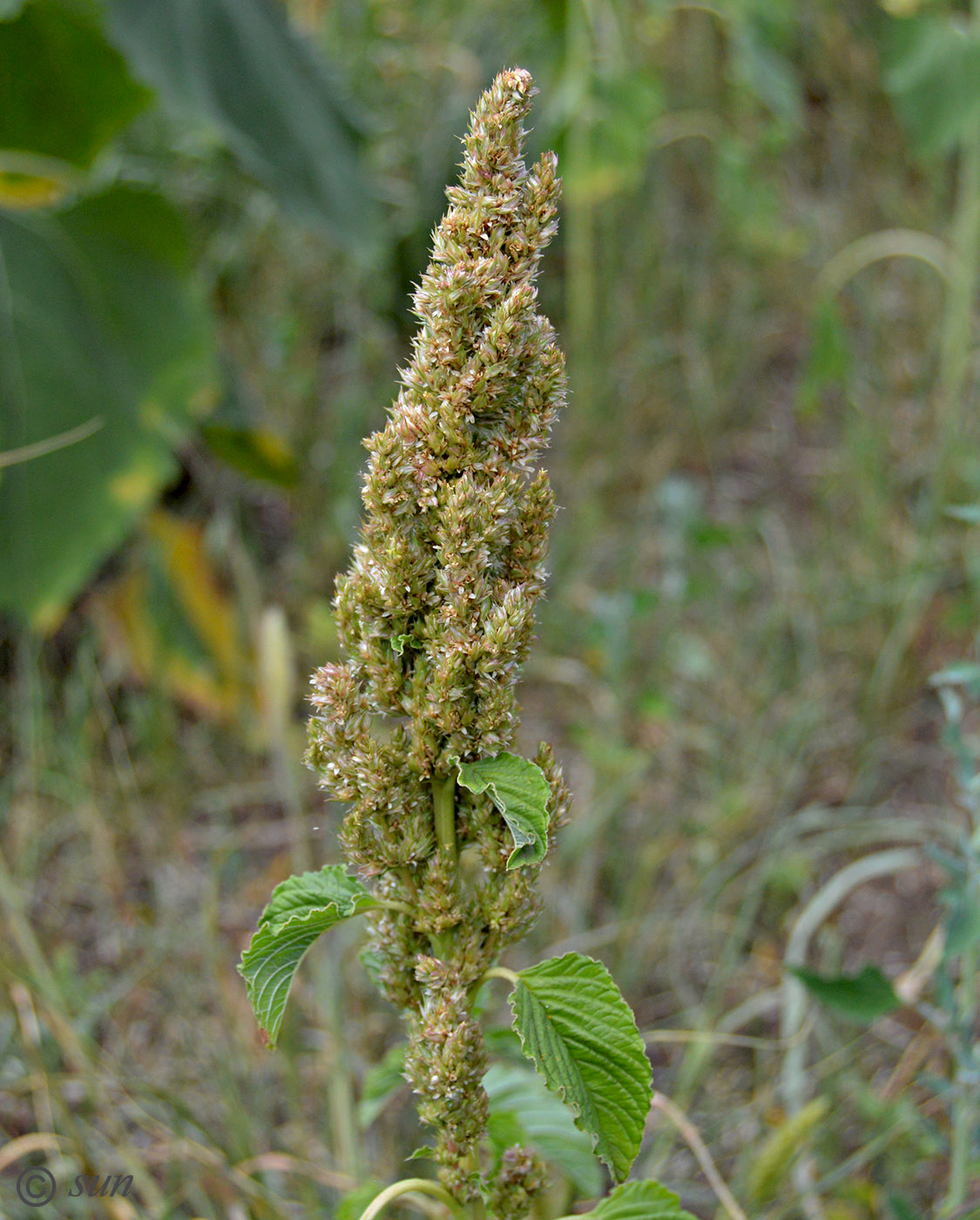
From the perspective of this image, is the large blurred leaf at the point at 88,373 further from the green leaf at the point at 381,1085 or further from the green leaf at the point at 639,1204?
the green leaf at the point at 639,1204

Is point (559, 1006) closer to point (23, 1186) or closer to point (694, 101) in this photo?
point (23, 1186)

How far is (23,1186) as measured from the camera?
1.52 meters

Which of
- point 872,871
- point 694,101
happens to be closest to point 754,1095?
point 872,871

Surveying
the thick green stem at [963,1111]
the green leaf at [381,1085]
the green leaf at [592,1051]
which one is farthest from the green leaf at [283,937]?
the thick green stem at [963,1111]

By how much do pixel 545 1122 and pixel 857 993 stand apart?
41 cm

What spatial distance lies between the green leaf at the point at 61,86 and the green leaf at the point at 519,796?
2.15 metres

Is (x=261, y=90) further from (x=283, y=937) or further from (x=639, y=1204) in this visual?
(x=639, y=1204)

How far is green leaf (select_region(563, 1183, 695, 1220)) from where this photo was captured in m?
0.84

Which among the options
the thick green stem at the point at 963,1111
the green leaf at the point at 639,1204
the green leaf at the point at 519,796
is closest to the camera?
the green leaf at the point at 519,796

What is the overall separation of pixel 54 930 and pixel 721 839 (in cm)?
147

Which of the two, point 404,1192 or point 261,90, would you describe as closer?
point 404,1192

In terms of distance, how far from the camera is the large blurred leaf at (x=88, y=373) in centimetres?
223

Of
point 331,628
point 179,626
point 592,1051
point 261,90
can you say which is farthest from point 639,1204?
point 261,90

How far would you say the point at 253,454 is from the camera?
279cm
